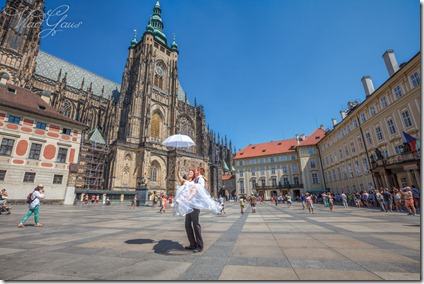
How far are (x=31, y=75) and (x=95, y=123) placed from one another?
39.0 ft

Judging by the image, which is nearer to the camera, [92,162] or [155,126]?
[92,162]

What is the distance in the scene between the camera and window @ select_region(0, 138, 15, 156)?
17712mm

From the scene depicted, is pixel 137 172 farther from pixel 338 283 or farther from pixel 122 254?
pixel 338 283

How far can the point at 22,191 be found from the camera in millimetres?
18188

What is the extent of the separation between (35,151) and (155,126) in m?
21.9

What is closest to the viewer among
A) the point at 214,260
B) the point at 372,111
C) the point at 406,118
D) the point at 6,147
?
the point at 214,260

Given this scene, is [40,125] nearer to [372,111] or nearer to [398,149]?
[398,149]

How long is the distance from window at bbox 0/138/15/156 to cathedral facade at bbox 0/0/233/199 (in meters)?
11.5

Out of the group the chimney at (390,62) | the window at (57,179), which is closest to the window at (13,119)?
the window at (57,179)

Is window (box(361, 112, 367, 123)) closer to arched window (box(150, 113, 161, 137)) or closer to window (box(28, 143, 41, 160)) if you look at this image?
arched window (box(150, 113, 161, 137))

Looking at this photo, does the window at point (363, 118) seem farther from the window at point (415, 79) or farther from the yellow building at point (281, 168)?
the yellow building at point (281, 168)

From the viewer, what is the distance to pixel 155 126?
4003 centimetres

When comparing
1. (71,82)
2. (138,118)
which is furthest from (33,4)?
(138,118)

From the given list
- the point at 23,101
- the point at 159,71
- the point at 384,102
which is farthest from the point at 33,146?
the point at 384,102
